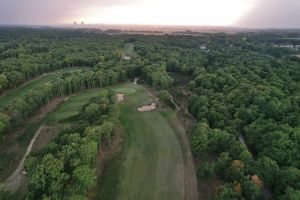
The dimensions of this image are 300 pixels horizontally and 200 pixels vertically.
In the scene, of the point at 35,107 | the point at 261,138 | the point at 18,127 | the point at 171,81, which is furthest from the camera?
the point at 171,81

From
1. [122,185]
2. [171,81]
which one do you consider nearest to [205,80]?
[171,81]

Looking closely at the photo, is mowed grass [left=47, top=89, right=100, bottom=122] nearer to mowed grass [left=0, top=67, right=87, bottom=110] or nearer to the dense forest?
the dense forest

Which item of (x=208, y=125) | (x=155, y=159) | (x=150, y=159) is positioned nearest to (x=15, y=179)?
(x=150, y=159)

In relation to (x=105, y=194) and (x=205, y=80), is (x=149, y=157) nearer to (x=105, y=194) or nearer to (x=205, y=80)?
(x=105, y=194)

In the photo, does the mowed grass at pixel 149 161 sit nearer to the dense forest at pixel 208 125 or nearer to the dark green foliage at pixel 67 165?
the dense forest at pixel 208 125

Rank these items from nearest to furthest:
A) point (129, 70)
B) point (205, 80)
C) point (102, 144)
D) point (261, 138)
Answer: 1. point (261, 138)
2. point (102, 144)
3. point (205, 80)
4. point (129, 70)

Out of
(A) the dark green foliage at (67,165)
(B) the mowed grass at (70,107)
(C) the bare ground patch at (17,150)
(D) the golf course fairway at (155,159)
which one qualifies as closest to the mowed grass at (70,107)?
(B) the mowed grass at (70,107)

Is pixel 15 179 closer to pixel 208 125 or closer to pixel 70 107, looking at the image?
pixel 70 107
